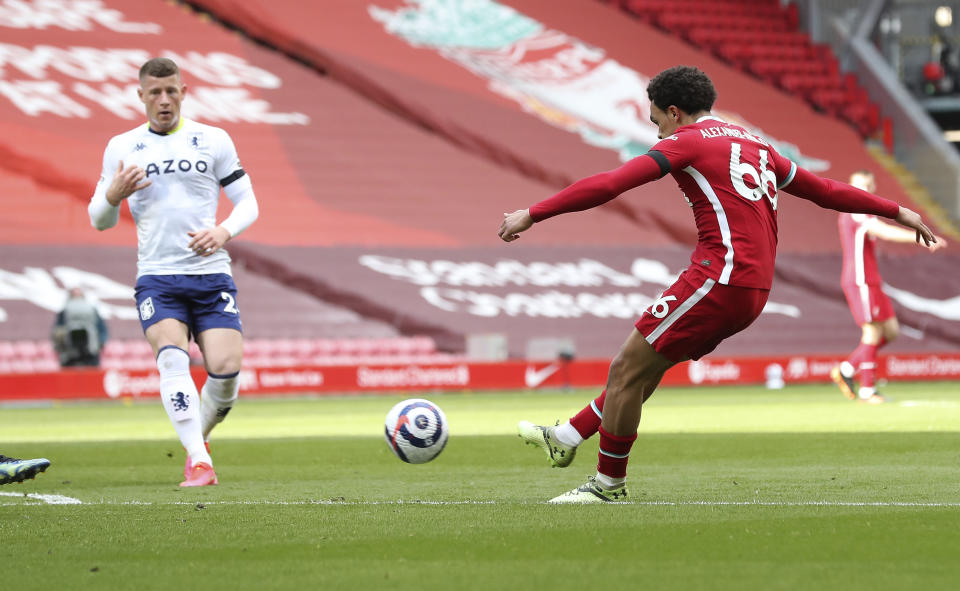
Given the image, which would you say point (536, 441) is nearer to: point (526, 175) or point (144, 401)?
point (144, 401)

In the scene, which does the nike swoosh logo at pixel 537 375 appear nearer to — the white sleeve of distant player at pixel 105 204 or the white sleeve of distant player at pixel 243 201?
the white sleeve of distant player at pixel 243 201

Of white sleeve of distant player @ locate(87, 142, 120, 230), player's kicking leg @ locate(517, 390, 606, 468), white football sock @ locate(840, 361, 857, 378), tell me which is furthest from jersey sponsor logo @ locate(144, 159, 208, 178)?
white football sock @ locate(840, 361, 857, 378)

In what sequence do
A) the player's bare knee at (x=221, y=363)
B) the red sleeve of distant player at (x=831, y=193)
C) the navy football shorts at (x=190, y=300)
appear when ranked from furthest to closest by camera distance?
1. the player's bare knee at (x=221, y=363)
2. the navy football shorts at (x=190, y=300)
3. the red sleeve of distant player at (x=831, y=193)

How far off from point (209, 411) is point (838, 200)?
4.05 meters

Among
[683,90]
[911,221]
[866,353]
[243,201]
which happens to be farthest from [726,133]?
[866,353]

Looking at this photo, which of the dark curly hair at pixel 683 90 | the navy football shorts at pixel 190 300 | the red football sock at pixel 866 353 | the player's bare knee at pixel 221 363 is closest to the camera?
the dark curly hair at pixel 683 90

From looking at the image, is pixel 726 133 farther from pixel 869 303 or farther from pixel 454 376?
pixel 454 376

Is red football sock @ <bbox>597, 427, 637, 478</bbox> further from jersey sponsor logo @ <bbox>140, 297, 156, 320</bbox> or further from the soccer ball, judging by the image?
jersey sponsor logo @ <bbox>140, 297, 156, 320</bbox>

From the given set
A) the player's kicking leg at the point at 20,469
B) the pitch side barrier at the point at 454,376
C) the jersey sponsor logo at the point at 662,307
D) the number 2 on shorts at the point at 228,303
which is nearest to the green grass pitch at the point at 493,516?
the player's kicking leg at the point at 20,469

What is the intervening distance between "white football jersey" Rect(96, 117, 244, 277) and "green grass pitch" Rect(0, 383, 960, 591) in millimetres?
1317

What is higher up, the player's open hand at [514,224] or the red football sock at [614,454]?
the player's open hand at [514,224]

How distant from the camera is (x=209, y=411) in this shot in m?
8.69

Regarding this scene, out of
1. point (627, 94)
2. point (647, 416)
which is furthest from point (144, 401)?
point (627, 94)

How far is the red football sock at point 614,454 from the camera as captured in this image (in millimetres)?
6652
